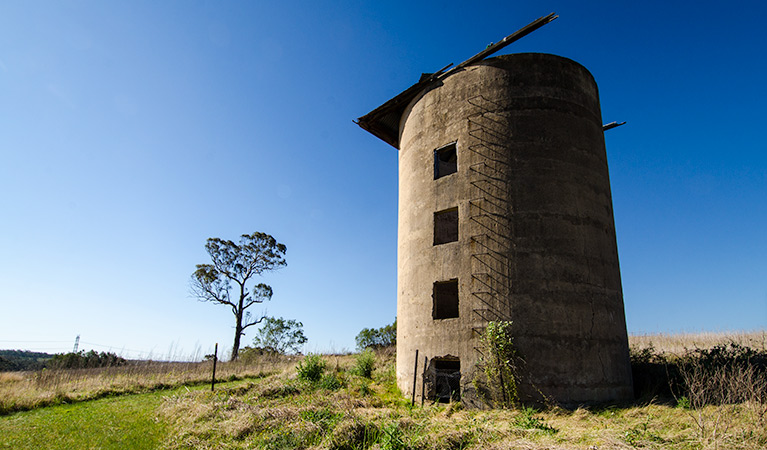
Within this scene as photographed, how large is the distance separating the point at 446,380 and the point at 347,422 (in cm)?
398

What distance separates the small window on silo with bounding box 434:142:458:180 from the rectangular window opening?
5.76 meters

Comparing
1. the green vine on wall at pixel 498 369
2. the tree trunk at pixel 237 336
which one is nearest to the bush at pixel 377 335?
the tree trunk at pixel 237 336

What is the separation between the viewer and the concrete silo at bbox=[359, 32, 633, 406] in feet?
36.5

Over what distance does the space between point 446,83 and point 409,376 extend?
30.9 feet

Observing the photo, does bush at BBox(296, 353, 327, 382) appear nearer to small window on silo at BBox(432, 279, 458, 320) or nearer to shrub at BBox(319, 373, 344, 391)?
shrub at BBox(319, 373, 344, 391)

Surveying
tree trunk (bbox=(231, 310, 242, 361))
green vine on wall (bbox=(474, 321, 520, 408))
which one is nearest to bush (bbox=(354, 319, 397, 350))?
tree trunk (bbox=(231, 310, 242, 361))

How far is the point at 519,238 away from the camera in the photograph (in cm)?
1178

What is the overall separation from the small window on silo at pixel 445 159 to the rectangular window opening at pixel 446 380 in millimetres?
5761

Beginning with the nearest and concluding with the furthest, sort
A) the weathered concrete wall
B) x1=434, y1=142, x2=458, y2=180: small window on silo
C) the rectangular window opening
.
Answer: the weathered concrete wall
the rectangular window opening
x1=434, y1=142, x2=458, y2=180: small window on silo

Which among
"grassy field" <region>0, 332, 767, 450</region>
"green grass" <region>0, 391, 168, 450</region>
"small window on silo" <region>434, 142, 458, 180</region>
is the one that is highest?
"small window on silo" <region>434, 142, 458, 180</region>

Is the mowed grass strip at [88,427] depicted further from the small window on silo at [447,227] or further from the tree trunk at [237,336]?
the tree trunk at [237,336]

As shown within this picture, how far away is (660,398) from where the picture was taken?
11.0 m

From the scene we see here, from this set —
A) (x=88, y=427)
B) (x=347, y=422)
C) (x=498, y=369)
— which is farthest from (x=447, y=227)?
(x=88, y=427)

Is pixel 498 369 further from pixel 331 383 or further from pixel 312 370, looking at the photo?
pixel 312 370
